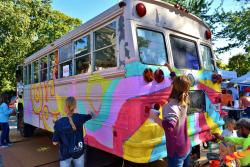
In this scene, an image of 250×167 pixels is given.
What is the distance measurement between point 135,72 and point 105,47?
86 cm

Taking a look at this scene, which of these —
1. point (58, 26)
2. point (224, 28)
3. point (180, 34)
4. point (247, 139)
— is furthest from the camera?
point (58, 26)

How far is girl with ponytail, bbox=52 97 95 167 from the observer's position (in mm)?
3479

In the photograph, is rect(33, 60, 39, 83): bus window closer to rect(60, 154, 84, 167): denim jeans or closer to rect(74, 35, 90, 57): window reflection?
rect(74, 35, 90, 57): window reflection

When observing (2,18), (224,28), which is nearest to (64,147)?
(2,18)

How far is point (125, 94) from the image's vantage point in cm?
363

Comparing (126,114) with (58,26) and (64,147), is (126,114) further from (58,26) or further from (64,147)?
(58,26)

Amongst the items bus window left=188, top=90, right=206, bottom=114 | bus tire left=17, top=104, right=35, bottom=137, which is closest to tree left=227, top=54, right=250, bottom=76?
bus tire left=17, top=104, right=35, bottom=137

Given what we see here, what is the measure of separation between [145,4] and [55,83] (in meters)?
2.93

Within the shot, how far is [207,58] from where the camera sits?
517 cm

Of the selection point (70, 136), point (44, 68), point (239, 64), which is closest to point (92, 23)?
point (70, 136)

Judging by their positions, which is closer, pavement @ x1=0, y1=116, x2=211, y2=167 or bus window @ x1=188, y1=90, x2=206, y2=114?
bus window @ x1=188, y1=90, x2=206, y2=114

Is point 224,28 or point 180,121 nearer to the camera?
point 180,121

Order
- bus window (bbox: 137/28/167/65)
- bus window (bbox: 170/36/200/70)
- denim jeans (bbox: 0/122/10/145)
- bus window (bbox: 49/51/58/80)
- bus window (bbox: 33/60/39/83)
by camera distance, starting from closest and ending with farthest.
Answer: bus window (bbox: 137/28/167/65) < bus window (bbox: 170/36/200/70) < bus window (bbox: 49/51/58/80) < bus window (bbox: 33/60/39/83) < denim jeans (bbox: 0/122/10/145)

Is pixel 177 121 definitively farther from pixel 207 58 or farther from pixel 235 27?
pixel 235 27
